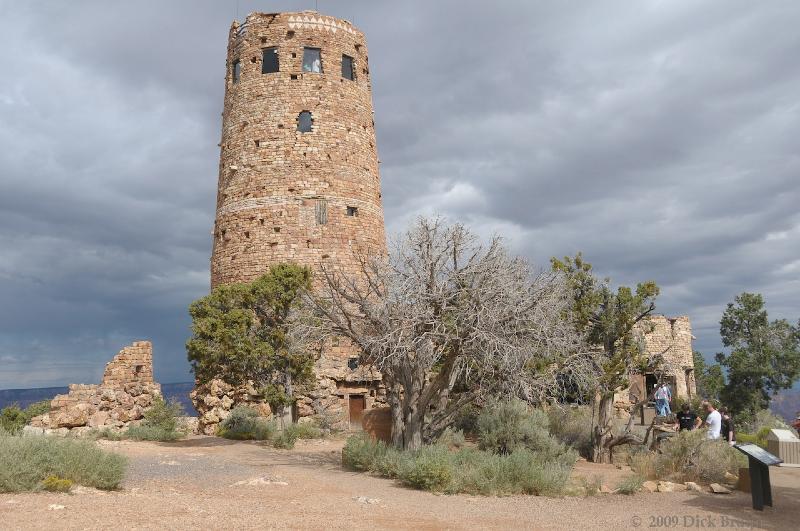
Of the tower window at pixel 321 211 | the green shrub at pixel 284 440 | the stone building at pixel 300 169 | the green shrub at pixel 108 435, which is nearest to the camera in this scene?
the green shrub at pixel 284 440

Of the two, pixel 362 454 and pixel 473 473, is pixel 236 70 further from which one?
pixel 473 473

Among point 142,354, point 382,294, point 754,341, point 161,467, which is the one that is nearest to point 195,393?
point 142,354

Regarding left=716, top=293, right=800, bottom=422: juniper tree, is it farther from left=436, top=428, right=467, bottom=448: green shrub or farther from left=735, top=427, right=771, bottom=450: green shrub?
left=436, top=428, right=467, bottom=448: green shrub

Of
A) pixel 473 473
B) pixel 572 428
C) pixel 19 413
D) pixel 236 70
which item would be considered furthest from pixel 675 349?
pixel 19 413

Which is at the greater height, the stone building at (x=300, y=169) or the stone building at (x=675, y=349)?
the stone building at (x=300, y=169)

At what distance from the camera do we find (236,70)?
26.3 meters

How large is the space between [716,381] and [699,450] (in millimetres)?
22848

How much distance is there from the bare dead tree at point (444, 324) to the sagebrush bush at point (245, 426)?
6.30 m

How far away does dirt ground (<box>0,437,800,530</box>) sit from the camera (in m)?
8.34

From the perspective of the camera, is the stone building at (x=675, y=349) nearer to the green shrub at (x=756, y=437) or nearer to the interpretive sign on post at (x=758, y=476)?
the green shrub at (x=756, y=437)

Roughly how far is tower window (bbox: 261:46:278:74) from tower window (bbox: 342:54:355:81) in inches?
102

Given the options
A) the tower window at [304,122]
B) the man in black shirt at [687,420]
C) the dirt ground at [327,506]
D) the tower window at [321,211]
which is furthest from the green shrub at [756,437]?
the tower window at [304,122]

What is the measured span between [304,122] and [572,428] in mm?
14323

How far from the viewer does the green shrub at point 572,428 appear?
18375mm
